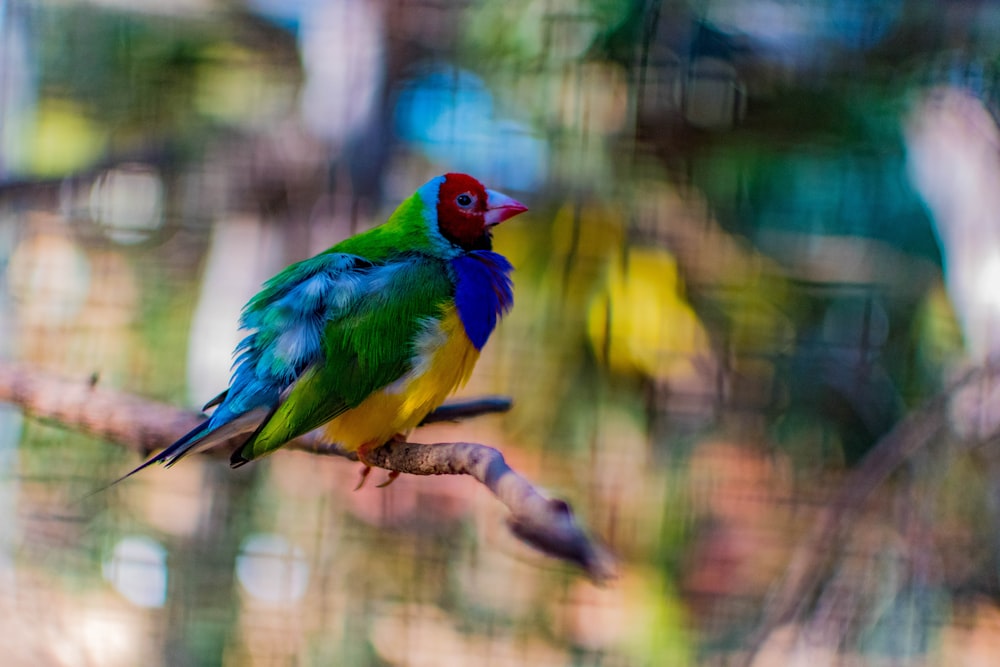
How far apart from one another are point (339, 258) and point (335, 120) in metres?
0.90

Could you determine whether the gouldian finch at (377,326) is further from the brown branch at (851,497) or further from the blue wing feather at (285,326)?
the brown branch at (851,497)

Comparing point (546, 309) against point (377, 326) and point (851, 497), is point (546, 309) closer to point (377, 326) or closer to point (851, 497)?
point (851, 497)

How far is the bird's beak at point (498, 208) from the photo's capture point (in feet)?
2.89

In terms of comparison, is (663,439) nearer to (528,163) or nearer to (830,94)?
(528,163)

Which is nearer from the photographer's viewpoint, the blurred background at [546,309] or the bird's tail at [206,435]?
the bird's tail at [206,435]

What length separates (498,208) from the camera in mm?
893

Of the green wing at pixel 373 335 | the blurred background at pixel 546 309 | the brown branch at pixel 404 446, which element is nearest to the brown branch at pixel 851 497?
the blurred background at pixel 546 309

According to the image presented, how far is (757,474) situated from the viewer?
174 cm

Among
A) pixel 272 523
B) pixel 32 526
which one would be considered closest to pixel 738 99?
pixel 272 523

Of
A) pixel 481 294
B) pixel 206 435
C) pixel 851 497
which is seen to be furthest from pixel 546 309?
pixel 206 435

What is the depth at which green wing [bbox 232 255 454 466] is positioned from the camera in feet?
2.62

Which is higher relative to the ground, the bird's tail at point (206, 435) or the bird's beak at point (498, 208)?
the bird's beak at point (498, 208)

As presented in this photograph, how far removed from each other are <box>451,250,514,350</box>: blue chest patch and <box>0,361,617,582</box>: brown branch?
0.30 ft

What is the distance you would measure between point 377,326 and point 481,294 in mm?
109
